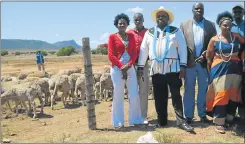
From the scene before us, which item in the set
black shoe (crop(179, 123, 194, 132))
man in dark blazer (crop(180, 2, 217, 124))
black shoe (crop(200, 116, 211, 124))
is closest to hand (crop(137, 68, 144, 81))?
man in dark blazer (crop(180, 2, 217, 124))

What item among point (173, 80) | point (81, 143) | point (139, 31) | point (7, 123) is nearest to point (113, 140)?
point (81, 143)

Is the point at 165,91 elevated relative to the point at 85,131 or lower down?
elevated

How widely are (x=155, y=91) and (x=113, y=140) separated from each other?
1.40 m

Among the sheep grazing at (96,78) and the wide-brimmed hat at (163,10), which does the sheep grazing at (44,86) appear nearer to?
the sheep grazing at (96,78)

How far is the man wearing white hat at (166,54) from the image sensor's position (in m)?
7.23

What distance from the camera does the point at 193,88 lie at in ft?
25.5

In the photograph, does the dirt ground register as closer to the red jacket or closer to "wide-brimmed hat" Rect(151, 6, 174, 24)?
the red jacket

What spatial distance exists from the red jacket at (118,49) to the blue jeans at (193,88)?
1185 mm

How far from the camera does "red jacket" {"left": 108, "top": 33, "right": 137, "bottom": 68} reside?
7.44m

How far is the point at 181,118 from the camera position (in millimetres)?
7441

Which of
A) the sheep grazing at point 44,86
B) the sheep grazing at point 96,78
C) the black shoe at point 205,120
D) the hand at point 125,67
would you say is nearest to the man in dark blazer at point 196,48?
the black shoe at point 205,120

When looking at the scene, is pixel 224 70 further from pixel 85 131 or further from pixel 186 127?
pixel 85 131

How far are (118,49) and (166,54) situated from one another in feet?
3.20

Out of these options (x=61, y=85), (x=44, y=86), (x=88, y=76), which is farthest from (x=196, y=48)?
(x=44, y=86)
